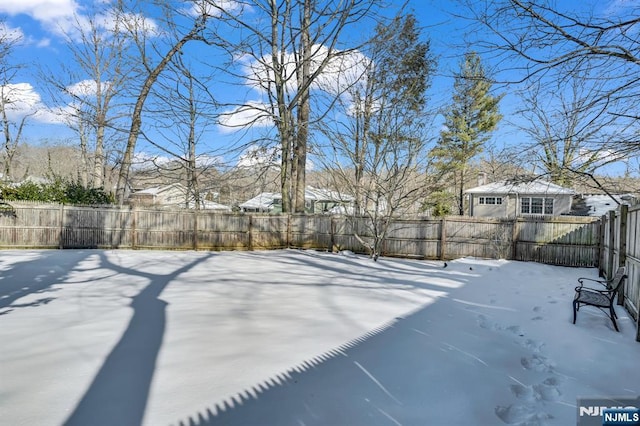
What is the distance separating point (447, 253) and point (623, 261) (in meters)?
5.77

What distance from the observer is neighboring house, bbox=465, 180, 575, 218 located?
1972 cm

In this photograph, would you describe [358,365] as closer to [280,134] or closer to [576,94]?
[576,94]

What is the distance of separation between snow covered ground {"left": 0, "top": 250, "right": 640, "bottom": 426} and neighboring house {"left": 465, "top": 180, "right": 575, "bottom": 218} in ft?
52.5

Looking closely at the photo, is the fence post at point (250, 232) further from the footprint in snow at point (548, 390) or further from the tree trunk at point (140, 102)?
the footprint in snow at point (548, 390)

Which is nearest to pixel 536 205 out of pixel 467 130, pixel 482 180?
pixel 482 180

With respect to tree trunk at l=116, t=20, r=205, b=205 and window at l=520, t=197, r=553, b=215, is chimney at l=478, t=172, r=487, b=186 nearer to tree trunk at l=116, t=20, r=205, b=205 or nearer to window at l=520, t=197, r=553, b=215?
window at l=520, t=197, r=553, b=215

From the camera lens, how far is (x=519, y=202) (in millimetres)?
20703

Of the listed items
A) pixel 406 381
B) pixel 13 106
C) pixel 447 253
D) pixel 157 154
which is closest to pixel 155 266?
pixel 157 154

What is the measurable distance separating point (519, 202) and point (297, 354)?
21637 millimetres

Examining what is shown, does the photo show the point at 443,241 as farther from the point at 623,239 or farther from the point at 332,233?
the point at 623,239

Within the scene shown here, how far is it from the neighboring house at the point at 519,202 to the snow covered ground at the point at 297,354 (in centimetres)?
1599

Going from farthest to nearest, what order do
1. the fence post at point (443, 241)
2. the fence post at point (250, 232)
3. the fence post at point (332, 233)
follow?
the fence post at point (250, 232) < the fence post at point (332, 233) < the fence post at point (443, 241)

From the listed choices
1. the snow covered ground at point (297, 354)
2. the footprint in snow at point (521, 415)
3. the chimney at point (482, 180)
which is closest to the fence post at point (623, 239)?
the snow covered ground at point (297, 354)

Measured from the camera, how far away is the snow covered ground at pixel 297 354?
2.27 metres
